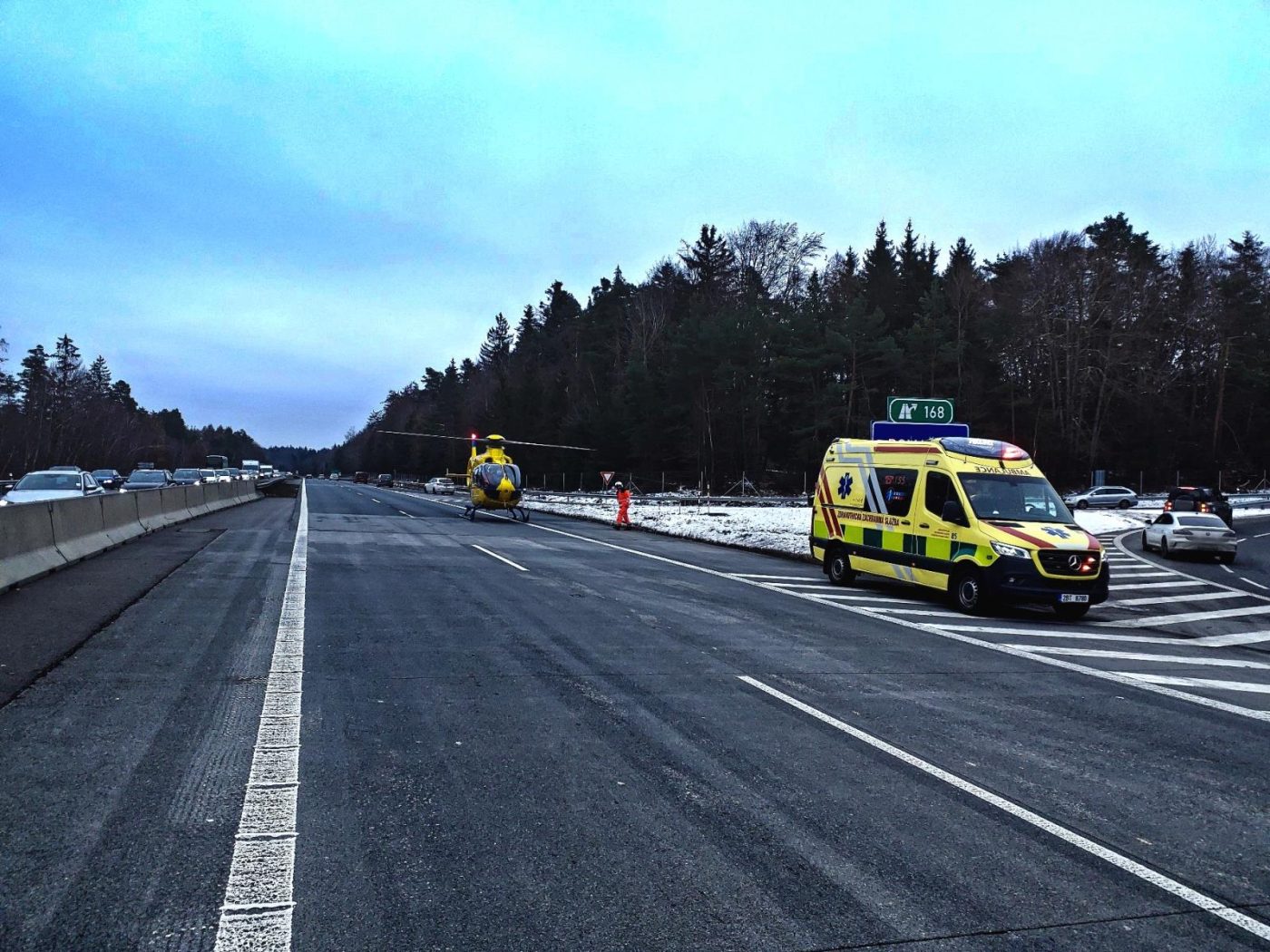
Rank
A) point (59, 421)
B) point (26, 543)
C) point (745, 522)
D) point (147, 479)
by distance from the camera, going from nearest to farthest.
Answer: point (26, 543) → point (745, 522) → point (147, 479) → point (59, 421)

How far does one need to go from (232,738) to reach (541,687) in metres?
2.43

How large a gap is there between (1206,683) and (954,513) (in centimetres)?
499

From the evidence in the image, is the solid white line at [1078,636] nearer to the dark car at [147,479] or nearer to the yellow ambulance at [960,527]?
the yellow ambulance at [960,527]

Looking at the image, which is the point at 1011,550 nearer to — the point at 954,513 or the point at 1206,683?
the point at 954,513

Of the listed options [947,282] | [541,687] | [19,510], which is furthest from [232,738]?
[947,282]

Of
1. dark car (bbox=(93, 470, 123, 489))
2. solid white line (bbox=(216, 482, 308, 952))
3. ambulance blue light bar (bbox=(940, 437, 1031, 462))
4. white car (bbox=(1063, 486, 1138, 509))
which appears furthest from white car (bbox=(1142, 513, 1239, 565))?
dark car (bbox=(93, 470, 123, 489))

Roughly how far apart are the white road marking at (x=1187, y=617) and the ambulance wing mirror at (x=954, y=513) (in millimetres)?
2564

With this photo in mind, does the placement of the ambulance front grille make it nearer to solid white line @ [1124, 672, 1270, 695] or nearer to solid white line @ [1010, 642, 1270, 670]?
solid white line @ [1010, 642, 1270, 670]

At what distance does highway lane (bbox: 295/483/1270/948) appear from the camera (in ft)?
11.7

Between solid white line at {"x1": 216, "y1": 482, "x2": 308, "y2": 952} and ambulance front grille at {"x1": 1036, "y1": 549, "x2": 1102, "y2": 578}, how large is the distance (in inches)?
408

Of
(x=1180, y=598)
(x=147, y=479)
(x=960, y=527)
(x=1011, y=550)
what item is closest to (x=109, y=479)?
(x=147, y=479)

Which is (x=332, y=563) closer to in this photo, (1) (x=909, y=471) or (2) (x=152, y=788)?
(1) (x=909, y=471)

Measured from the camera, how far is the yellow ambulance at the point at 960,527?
506 inches

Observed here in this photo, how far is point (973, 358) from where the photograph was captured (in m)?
62.6
